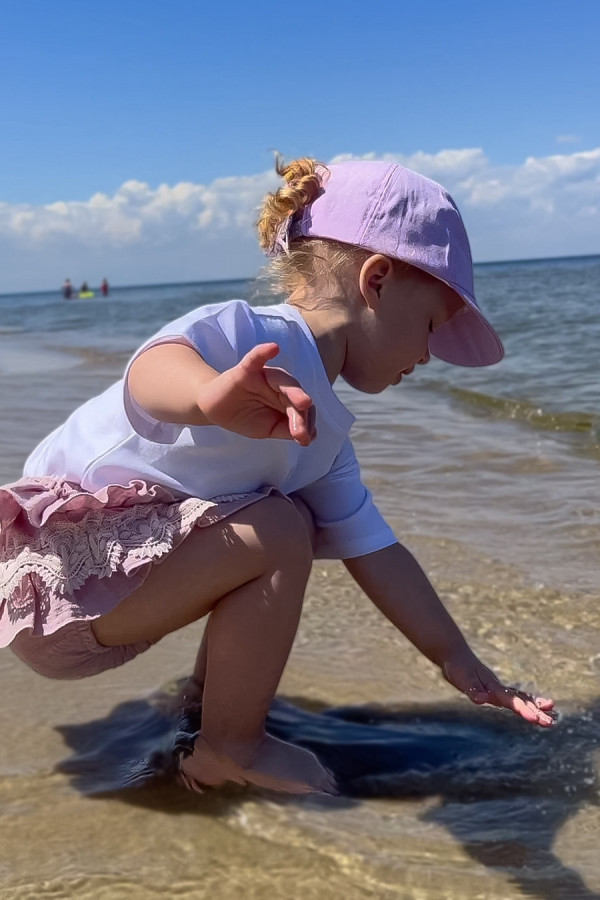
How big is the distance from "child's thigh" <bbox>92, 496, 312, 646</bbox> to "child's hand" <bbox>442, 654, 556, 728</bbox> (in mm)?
418

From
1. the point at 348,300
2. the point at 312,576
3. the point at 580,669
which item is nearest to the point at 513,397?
the point at 312,576

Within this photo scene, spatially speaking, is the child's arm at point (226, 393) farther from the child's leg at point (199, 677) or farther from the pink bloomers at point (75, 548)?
the child's leg at point (199, 677)

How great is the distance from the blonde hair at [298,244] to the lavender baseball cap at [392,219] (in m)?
0.02

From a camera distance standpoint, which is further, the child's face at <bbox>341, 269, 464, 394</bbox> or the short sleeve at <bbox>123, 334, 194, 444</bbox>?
the child's face at <bbox>341, 269, 464, 394</bbox>

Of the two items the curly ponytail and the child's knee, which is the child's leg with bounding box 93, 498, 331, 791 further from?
the curly ponytail

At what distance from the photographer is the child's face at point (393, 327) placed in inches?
67.1

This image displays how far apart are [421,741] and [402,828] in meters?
0.33

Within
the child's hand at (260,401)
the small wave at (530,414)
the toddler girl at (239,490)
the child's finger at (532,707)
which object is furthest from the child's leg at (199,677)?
the small wave at (530,414)

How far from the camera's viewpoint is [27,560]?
1.59 metres

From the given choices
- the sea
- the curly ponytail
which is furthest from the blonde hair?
the sea

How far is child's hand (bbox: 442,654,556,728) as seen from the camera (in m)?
1.65

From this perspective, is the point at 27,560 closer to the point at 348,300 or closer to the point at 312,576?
the point at 348,300

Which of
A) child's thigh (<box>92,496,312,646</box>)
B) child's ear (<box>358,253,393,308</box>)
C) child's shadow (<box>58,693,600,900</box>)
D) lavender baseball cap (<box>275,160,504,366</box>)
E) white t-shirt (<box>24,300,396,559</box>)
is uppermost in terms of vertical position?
lavender baseball cap (<box>275,160,504,366</box>)

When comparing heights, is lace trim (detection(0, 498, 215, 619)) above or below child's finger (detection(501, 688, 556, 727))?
above
